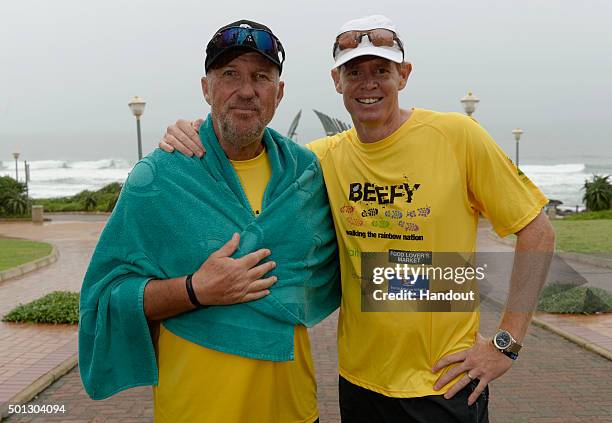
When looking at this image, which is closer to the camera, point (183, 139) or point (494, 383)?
point (183, 139)

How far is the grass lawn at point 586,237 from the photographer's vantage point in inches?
536

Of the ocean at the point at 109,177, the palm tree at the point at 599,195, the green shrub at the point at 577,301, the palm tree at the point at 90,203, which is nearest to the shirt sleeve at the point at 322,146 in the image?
the green shrub at the point at 577,301

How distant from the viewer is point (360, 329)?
251 centimetres

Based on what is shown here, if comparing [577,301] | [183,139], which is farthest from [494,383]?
[183,139]

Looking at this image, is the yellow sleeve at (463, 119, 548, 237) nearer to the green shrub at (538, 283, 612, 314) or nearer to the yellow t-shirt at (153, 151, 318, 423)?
the yellow t-shirt at (153, 151, 318, 423)

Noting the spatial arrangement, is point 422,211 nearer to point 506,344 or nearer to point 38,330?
point 506,344

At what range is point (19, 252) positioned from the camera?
14758mm

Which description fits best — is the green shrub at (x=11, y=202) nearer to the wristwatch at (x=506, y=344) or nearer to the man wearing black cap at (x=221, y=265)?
the man wearing black cap at (x=221, y=265)

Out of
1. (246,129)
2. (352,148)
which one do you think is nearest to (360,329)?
(352,148)

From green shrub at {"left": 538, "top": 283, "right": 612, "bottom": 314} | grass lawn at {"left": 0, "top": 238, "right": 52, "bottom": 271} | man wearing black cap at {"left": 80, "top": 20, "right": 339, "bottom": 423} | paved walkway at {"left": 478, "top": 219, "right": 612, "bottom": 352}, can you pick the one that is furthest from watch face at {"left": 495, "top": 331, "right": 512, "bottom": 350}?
grass lawn at {"left": 0, "top": 238, "right": 52, "bottom": 271}

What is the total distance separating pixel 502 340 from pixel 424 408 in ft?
1.34

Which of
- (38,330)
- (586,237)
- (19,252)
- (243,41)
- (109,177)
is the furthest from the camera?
(109,177)

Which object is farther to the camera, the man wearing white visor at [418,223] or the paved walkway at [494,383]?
the paved walkway at [494,383]

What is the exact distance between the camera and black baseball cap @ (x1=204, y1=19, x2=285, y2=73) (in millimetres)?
2332
